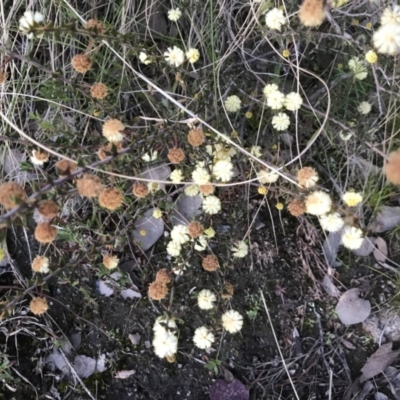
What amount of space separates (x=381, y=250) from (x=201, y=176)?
0.67 m

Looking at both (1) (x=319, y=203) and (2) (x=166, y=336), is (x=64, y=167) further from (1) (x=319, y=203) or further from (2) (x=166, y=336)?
(1) (x=319, y=203)

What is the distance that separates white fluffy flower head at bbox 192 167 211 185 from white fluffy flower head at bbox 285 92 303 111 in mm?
273

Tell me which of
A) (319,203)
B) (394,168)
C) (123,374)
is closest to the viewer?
(394,168)

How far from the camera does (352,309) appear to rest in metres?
1.59

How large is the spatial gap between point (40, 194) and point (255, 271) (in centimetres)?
79

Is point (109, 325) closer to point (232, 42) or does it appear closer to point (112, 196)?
point (112, 196)

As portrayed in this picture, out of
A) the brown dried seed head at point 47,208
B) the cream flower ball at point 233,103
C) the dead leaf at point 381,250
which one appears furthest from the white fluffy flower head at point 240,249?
the brown dried seed head at point 47,208

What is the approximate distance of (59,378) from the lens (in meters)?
1.53

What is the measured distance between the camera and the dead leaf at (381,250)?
1.63 meters

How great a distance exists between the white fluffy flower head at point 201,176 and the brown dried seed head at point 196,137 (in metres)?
0.08

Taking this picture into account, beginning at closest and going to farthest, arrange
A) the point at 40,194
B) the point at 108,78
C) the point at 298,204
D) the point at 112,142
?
the point at 40,194
the point at 112,142
the point at 298,204
the point at 108,78

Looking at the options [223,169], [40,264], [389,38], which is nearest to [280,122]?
[223,169]

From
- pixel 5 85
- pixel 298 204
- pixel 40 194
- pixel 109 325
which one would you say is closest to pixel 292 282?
pixel 298 204

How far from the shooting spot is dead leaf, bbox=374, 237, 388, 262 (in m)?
1.63
